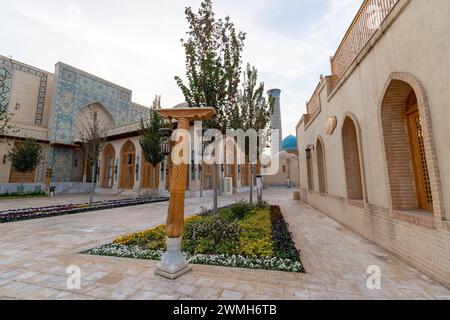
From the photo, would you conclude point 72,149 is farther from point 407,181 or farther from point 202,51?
point 407,181

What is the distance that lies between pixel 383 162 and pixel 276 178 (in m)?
28.8

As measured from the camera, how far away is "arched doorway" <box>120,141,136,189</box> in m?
19.1

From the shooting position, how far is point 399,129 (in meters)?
4.03

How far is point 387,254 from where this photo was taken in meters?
3.90

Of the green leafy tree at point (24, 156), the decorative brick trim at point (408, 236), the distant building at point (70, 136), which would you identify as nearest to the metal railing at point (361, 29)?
the decorative brick trim at point (408, 236)

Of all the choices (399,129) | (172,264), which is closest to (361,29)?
(399,129)

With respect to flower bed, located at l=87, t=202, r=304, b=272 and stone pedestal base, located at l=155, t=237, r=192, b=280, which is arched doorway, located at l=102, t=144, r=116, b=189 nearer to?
flower bed, located at l=87, t=202, r=304, b=272

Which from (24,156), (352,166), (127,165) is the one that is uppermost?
(24,156)

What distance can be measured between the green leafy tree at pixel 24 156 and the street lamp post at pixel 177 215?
706 inches

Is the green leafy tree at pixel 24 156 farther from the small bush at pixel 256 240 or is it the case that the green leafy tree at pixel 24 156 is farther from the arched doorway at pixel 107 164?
the small bush at pixel 256 240

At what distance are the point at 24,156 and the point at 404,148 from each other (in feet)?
69.4

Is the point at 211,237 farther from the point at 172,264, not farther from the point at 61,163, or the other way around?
the point at 61,163
